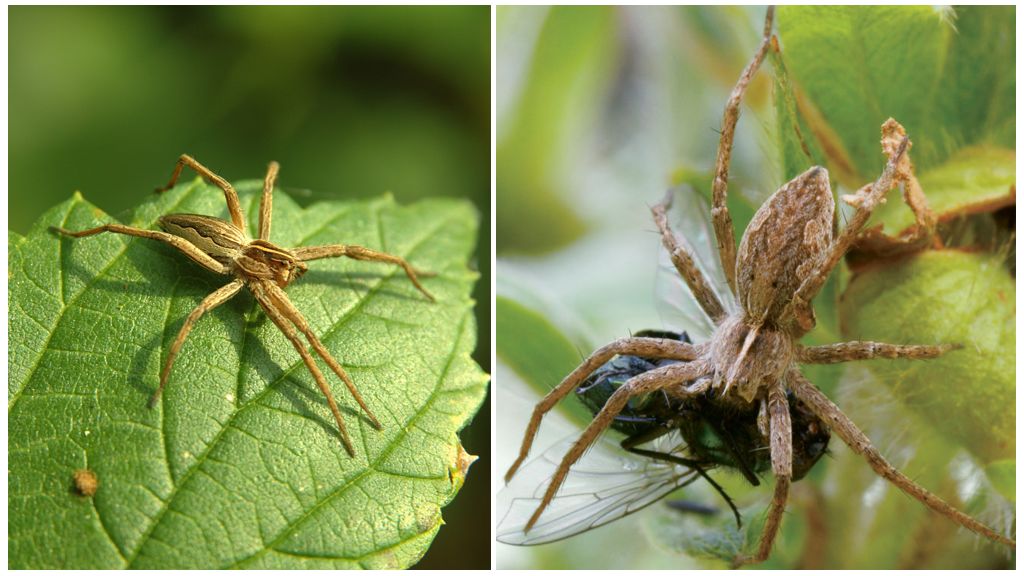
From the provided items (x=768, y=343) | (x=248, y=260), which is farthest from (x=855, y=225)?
(x=248, y=260)

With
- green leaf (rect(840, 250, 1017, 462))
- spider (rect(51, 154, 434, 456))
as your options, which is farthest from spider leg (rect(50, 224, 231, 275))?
green leaf (rect(840, 250, 1017, 462))

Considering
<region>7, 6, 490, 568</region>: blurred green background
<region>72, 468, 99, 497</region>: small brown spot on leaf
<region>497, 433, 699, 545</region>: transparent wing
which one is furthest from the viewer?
<region>7, 6, 490, 568</region>: blurred green background

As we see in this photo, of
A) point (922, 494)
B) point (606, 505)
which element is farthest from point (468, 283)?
point (922, 494)

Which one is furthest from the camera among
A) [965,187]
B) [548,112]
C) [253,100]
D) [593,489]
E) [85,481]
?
[253,100]

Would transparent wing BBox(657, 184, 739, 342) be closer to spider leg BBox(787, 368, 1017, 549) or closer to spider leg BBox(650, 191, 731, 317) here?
spider leg BBox(650, 191, 731, 317)

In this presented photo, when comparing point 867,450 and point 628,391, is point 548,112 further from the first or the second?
point 867,450
